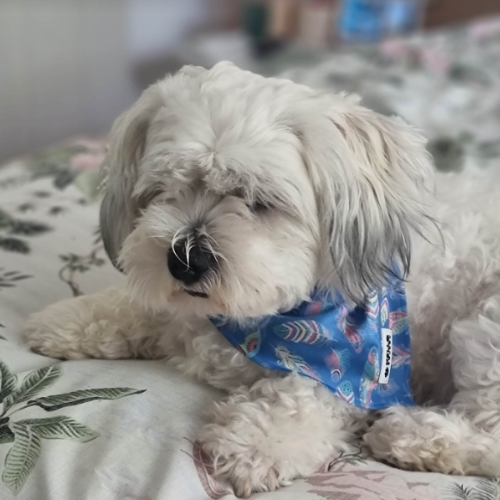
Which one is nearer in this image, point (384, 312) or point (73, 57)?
point (384, 312)

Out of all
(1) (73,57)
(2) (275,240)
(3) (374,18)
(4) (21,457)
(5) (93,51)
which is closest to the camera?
(4) (21,457)

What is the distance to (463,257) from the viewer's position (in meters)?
1.30

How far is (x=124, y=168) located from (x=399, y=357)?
0.60m

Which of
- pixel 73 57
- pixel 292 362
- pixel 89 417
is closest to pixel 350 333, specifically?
pixel 292 362

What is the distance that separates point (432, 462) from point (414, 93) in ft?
6.24

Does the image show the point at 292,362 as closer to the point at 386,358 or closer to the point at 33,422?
the point at 386,358

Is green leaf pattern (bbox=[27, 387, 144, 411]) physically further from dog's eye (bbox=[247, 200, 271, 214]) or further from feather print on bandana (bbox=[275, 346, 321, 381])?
dog's eye (bbox=[247, 200, 271, 214])

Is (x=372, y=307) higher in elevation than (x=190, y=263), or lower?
lower

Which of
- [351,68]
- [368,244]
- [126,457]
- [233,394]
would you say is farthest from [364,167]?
[351,68]

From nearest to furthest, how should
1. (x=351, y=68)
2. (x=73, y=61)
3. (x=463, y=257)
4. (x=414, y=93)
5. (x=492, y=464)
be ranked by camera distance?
(x=492, y=464)
(x=463, y=257)
(x=414, y=93)
(x=351, y=68)
(x=73, y=61)

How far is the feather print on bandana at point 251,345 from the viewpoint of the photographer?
3.84 ft

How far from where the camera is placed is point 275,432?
1.07 metres

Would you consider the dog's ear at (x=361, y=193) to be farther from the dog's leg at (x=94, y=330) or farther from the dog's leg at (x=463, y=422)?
the dog's leg at (x=94, y=330)

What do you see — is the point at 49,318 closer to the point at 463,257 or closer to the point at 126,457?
the point at 126,457
